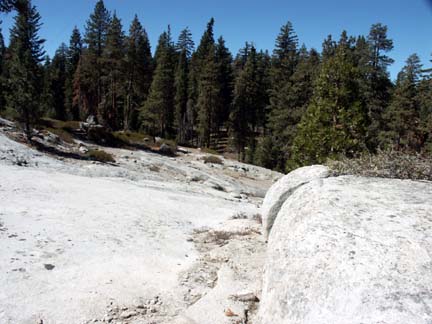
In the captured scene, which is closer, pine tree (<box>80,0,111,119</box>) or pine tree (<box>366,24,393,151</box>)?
pine tree (<box>366,24,393,151</box>)

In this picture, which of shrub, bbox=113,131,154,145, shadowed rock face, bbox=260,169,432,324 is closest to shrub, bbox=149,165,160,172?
shrub, bbox=113,131,154,145

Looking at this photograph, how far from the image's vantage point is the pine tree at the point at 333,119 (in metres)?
12.9

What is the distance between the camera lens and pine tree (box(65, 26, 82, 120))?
5869 centimetres

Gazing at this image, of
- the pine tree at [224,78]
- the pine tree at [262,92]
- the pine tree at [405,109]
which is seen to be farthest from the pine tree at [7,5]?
the pine tree at [224,78]

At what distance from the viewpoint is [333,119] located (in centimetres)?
1352

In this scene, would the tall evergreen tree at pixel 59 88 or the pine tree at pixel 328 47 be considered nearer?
the pine tree at pixel 328 47

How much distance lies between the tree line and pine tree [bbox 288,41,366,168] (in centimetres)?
4

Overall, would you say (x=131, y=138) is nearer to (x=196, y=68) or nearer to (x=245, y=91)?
(x=245, y=91)

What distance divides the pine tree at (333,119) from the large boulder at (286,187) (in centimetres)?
603

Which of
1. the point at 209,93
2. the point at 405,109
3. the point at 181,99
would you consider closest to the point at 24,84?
the point at 209,93

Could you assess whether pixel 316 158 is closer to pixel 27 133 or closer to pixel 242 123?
pixel 27 133

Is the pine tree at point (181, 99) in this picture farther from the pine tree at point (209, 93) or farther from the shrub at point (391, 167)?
the shrub at point (391, 167)

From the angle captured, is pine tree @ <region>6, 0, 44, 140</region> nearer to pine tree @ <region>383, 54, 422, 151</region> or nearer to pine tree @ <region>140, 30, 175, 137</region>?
pine tree @ <region>140, 30, 175, 137</region>

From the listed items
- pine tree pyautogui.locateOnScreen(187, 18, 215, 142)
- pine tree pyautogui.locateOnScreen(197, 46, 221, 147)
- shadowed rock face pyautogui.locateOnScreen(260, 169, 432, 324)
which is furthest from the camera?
pine tree pyautogui.locateOnScreen(187, 18, 215, 142)
